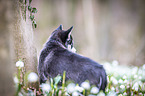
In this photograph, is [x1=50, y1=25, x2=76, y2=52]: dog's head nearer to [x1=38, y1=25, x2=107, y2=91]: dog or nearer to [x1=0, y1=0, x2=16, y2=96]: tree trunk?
[x1=38, y1=25, x2=107, y2=91]: dog

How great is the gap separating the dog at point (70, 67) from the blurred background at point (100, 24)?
19.2ft

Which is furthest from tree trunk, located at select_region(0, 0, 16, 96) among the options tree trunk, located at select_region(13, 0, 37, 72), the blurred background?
the blurred background

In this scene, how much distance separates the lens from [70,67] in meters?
2.72

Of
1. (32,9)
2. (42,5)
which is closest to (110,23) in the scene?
(42,5)

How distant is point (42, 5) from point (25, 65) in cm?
694

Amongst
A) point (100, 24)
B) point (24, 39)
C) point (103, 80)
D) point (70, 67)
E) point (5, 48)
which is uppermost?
point (100, 24)

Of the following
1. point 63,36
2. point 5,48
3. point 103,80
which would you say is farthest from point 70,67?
point 5,48

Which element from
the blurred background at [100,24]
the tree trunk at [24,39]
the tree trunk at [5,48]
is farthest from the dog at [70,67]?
the blurred background at [100,24]

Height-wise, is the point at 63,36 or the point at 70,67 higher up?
the point at 63,36

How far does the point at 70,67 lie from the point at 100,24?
7851mm

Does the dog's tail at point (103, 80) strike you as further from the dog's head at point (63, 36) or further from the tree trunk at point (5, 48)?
the tree trunk at point (5, 48)

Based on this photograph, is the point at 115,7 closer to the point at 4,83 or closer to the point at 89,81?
the point at 89,81

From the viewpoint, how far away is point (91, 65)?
105 inches

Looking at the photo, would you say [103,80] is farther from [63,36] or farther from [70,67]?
[63,36]
